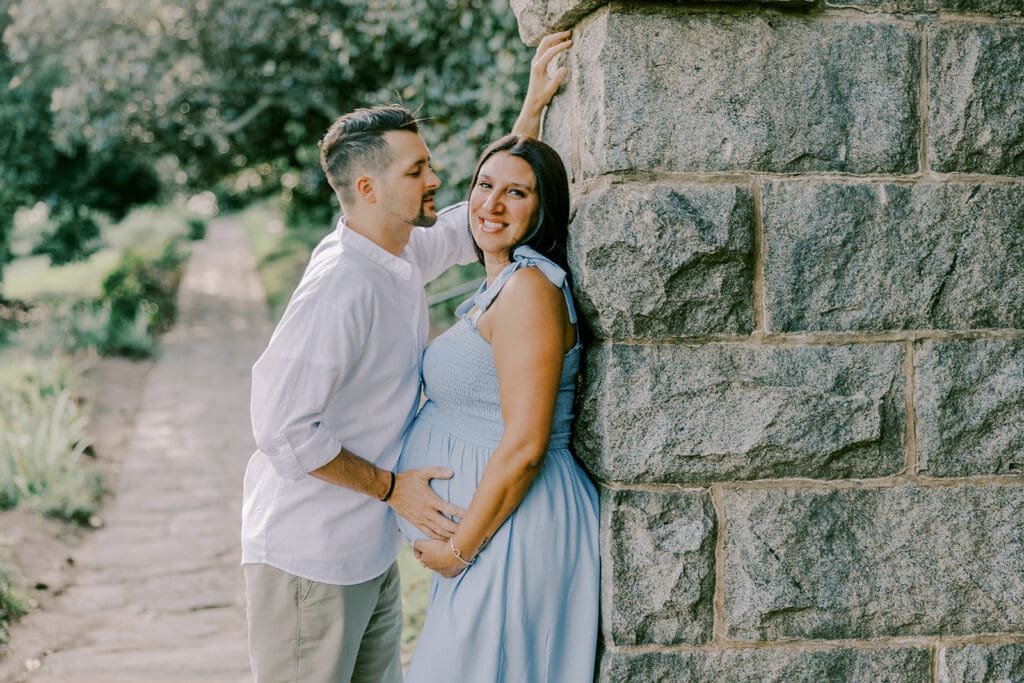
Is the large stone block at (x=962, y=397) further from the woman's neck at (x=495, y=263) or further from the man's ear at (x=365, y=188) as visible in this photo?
the man's ear at (x=365, y=188)

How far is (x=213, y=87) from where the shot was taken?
9.98m

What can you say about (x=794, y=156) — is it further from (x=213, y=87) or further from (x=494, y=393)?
(x=213, y=87)

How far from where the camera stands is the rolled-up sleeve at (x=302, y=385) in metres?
2.29

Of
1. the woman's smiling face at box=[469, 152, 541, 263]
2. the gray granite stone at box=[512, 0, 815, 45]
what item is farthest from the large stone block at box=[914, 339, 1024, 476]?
the woman's smiling face at box=[469, 152, 541, 263]

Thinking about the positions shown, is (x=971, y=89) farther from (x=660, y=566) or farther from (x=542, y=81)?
(x=660, y=566)

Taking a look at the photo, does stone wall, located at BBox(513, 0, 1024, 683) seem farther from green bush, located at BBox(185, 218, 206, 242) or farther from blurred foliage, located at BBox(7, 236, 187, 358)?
green bush, located at BBox(185, 218, 206, 242)

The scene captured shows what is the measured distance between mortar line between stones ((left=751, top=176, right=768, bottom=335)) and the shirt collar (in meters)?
0.99

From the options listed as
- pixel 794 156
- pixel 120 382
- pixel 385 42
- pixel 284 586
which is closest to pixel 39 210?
pixel 120 382

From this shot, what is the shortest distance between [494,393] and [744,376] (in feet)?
1.88

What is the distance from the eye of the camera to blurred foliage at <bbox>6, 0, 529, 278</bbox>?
574cm

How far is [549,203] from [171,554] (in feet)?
14.0

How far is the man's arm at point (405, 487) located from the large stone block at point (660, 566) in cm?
40

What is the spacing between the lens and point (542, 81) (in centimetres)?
236

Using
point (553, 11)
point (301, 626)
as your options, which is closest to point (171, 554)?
point (301, 626)
